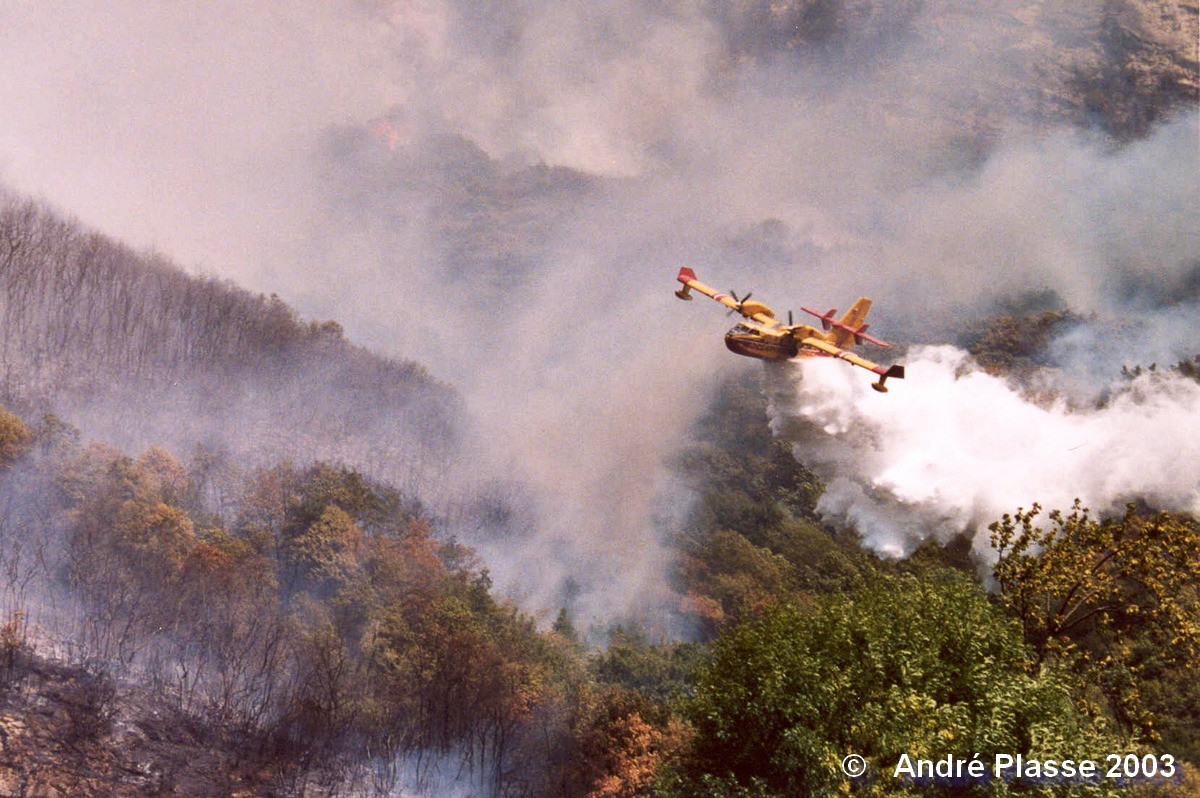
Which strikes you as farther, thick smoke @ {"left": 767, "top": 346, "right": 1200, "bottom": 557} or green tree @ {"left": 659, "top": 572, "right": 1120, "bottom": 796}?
thick smoke @ {"left": 767, "top": 346, "right": 1200, "bottom": 557}

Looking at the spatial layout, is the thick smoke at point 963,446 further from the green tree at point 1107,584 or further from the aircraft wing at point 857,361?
the green tree at point 1107,584

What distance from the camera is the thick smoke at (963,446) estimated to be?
221ft

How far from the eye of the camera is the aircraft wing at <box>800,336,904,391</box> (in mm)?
60500

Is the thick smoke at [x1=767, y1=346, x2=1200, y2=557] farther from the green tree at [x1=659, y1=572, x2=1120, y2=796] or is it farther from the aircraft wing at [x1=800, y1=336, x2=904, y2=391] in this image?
the green tree at [x1=659, y1=572, x2=1120, y2=796]

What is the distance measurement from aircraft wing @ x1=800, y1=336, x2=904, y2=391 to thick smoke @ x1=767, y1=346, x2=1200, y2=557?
435 cm

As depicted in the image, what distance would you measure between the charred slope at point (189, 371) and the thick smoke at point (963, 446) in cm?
6371

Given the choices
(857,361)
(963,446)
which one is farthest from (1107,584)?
(857,361)

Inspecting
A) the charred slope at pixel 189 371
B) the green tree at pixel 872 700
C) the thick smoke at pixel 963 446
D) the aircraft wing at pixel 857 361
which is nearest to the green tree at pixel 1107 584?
the green tree at pixel 872 700

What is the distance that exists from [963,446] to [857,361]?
11922 mm

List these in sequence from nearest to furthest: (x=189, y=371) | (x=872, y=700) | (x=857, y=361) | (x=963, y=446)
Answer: (x=872, y=700) → (x=857, y=361) → (x=963, y=446) → (x=189, y=371)

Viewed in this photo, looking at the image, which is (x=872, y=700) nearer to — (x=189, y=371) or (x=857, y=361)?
(x=857, y=361)

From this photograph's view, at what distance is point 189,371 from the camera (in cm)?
12244

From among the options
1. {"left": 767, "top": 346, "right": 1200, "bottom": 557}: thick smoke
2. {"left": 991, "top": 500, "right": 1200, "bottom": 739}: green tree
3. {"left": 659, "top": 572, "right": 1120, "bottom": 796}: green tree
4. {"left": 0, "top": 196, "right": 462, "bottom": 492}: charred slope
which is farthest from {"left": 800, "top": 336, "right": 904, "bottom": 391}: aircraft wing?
{"left": 0, "top": 196, "right": 462, "bottom": 492}: charred slope

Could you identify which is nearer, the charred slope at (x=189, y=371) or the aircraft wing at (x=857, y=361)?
the aircraft wing at (x=857, y=361)
